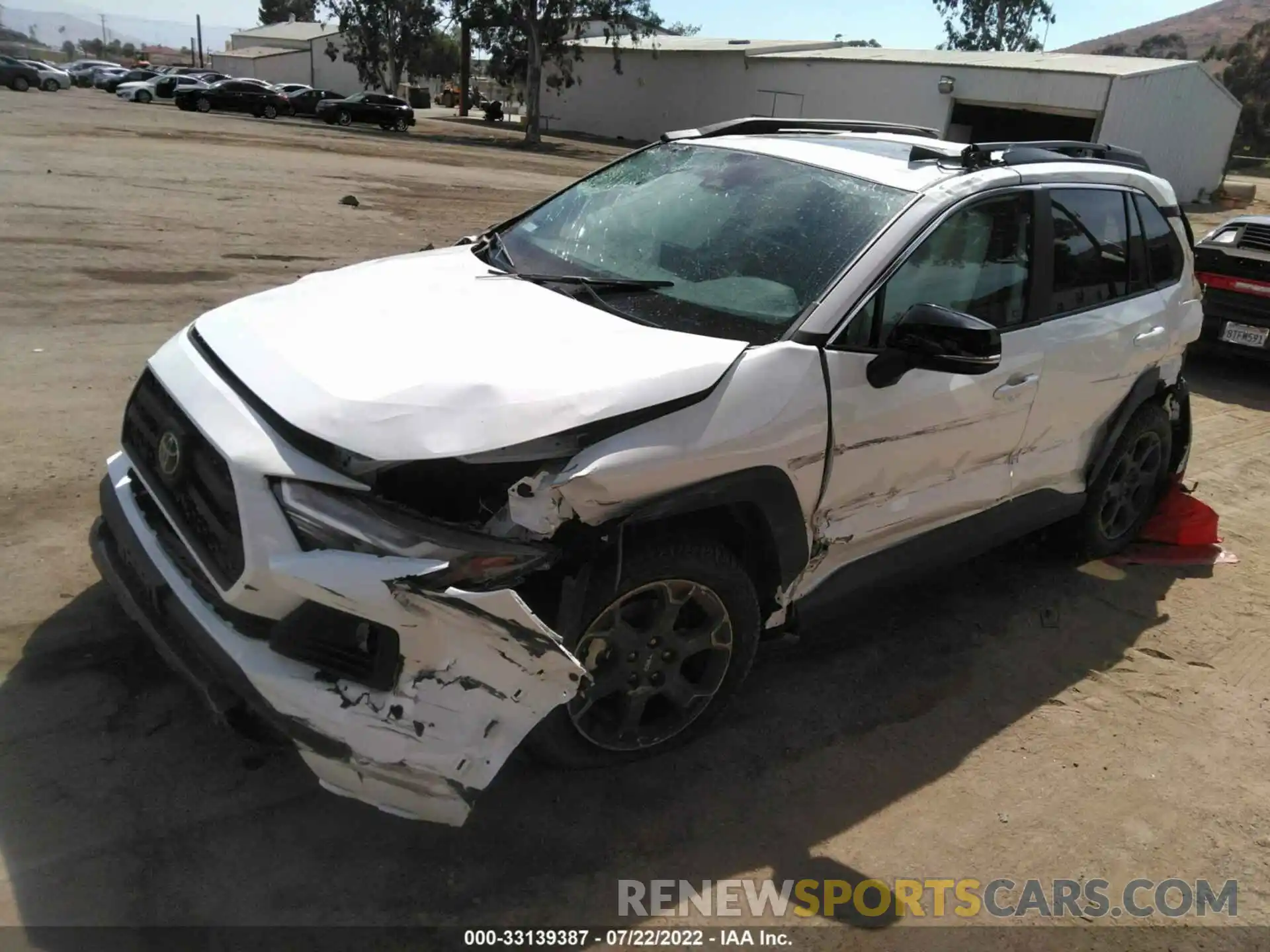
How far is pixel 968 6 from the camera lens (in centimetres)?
6725

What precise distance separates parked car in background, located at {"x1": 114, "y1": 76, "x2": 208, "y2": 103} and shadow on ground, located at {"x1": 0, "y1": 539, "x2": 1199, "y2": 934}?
43141 millimetres

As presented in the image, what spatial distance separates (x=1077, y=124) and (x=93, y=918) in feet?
118

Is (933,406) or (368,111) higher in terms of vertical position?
(368,111)

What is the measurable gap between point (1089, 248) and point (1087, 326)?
1.20ft

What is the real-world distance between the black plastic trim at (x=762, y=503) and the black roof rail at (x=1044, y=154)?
5.34 feet

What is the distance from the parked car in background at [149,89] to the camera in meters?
40.9

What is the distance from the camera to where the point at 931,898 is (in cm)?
287

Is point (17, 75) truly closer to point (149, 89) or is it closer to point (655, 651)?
point (149, 89)

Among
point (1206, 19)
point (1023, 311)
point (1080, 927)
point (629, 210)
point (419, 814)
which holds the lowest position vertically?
point (1080, 927)

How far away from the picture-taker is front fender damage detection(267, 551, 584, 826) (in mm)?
2369

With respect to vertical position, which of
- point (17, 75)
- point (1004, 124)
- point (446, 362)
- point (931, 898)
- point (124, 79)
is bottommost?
point (931, 898)

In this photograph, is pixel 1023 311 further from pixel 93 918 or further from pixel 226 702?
pixel 93 918

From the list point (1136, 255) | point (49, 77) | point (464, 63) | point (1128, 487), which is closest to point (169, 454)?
point (1136, 255)

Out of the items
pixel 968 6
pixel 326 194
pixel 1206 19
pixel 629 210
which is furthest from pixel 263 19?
pixel 1206 19
